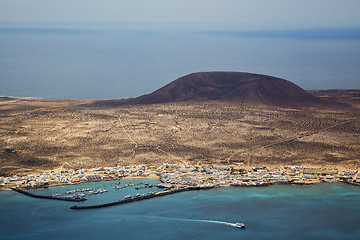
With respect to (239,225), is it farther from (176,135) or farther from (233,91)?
(233,91)

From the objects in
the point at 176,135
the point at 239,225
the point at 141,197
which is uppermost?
the point at 176,135

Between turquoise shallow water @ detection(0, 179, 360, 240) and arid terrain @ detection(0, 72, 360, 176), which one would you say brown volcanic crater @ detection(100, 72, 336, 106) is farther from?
turquoise shallow water @ detection(0, 179, 360, 240)

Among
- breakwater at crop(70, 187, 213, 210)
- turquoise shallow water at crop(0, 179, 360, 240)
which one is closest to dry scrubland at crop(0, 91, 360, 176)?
turquoise shallow water at crop(0, 179, 360, 240)

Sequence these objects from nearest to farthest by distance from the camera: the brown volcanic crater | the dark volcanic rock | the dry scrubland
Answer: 1. the dry scrubland
2. the brown volcanic crater
3. the dark volcanic rock

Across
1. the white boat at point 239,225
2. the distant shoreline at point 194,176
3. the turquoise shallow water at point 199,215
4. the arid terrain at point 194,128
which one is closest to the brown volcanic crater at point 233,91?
the arid terrain at point 194,128

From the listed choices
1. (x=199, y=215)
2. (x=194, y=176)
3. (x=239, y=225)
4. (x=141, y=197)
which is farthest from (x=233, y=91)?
(x=239, y=225)

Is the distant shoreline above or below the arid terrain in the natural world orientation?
below
